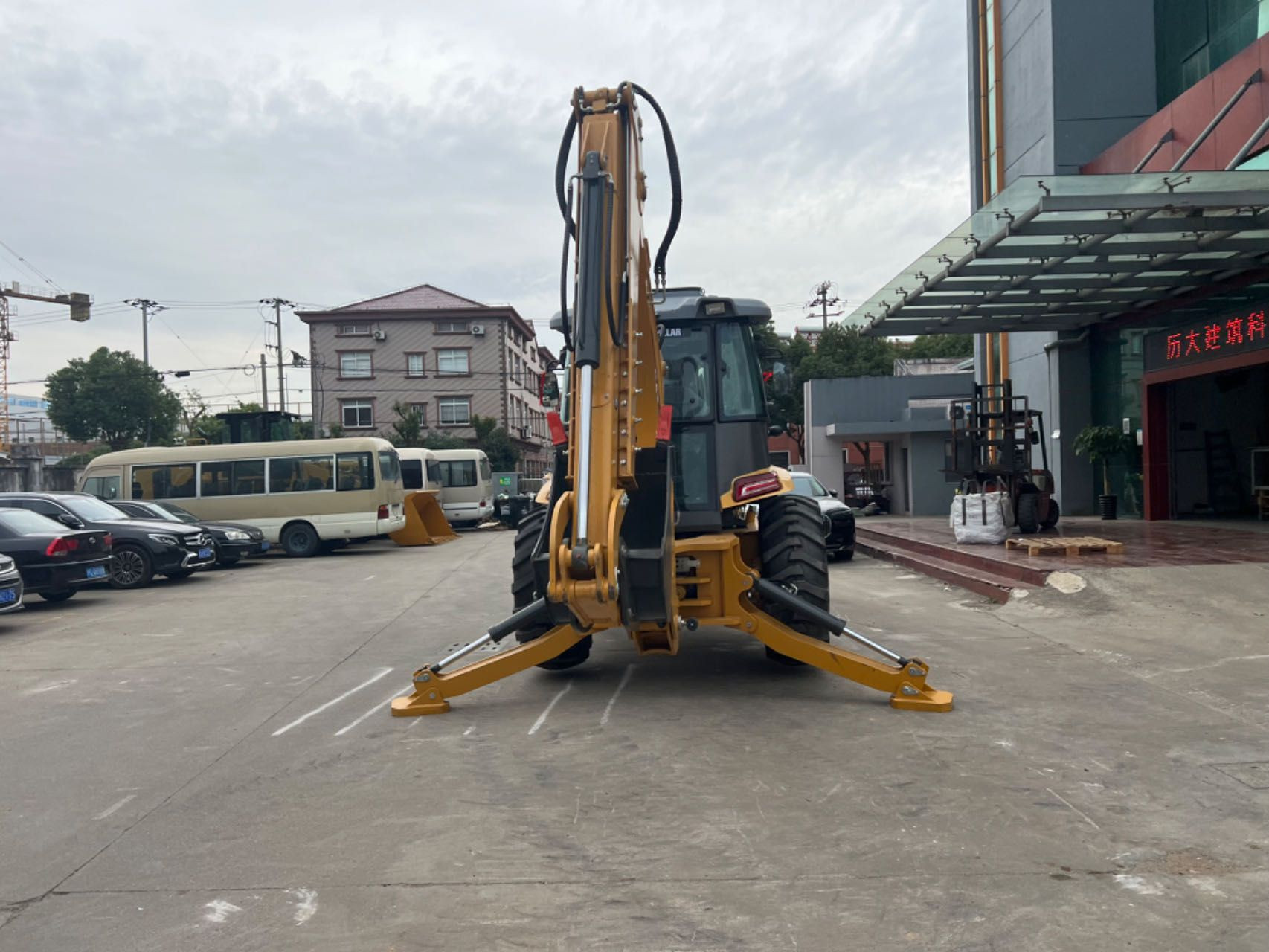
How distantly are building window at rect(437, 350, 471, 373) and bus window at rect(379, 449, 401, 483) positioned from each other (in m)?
32.8

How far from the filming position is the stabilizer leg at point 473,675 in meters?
6.94

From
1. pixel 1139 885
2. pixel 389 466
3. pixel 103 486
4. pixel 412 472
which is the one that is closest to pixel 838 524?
pixel 389 466

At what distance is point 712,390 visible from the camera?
8180 mm

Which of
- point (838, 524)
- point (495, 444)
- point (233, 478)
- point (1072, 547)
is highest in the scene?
point (495, 444)

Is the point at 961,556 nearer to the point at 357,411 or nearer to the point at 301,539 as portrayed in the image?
the point at 301,539

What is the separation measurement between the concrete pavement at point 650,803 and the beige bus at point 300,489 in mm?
12455

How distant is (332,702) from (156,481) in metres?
17.4

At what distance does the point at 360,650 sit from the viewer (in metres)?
9.88

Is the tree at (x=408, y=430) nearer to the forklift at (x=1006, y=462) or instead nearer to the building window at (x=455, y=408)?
the building window at (x=455, y=408)

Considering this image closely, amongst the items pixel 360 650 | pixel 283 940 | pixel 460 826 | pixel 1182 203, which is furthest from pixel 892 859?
pixel 1182 203

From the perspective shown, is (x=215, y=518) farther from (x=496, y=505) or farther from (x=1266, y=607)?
(x=1266, y=607)

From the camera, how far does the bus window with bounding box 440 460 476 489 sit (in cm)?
3045

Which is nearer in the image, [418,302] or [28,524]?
[28,524]

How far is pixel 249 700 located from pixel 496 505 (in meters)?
24.8
